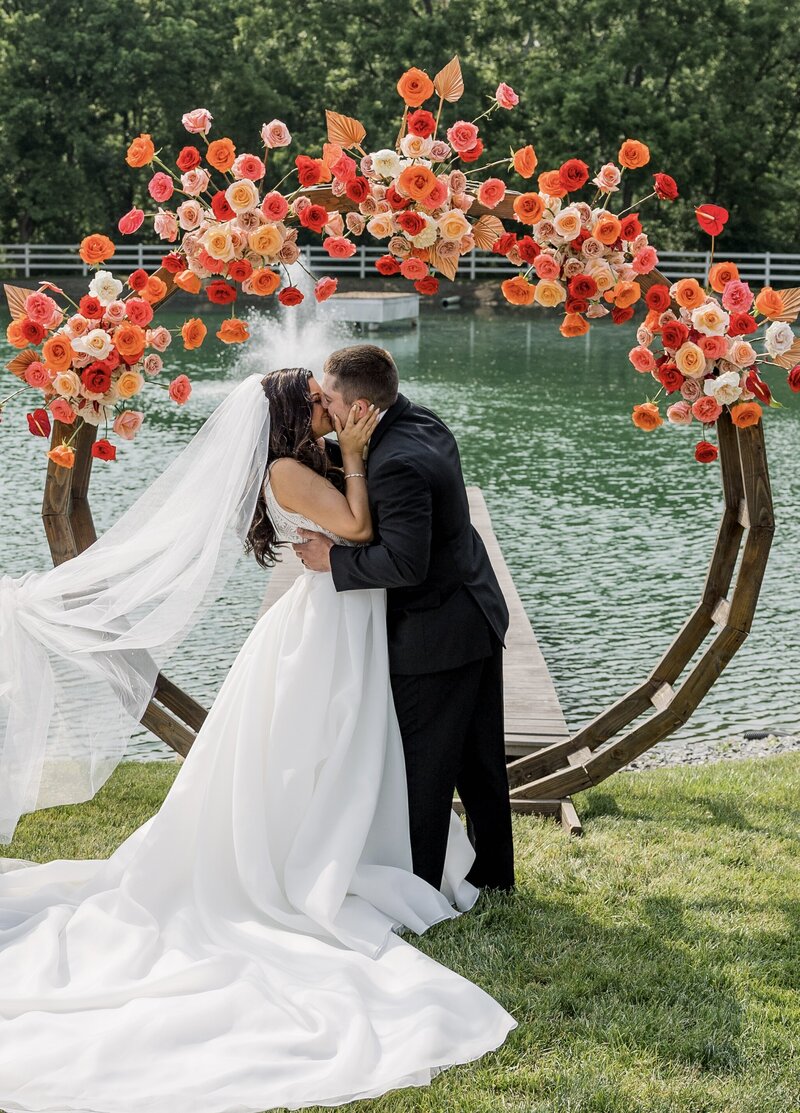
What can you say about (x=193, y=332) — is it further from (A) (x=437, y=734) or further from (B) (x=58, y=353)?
(A) (x=437, y=734)

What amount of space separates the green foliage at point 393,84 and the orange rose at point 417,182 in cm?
3135

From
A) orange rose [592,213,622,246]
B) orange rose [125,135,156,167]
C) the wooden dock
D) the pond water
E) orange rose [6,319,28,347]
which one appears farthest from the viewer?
the pond water

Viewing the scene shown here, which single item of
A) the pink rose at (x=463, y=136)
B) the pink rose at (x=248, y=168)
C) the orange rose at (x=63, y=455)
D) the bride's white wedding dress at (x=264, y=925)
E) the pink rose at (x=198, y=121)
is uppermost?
the pink rose at (x=198, y=121)

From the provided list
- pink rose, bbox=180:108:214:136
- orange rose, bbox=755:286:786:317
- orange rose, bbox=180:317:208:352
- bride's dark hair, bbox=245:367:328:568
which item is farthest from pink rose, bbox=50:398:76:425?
orange rose, bbox=755:286:786:317

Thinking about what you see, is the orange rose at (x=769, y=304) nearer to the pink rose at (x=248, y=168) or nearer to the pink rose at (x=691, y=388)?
the pink rose at (x=691, y=388)

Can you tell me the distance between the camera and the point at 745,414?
4613 millimetres

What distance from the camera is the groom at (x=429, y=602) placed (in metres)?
3.91

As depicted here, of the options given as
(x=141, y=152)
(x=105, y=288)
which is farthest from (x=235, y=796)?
(x=141, y=152)

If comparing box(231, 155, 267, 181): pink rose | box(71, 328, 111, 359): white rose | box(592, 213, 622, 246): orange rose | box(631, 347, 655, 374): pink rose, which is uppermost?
box(231, 155, 267, 181): pink rose

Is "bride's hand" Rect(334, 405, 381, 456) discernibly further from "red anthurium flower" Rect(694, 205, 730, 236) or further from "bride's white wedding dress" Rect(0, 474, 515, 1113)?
"red anthurium flower" Rect(694, 205, 730, 236)

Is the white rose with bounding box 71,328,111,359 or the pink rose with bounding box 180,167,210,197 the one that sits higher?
the pink rose with bounding box 180,167,210,197

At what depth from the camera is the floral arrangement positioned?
459cm

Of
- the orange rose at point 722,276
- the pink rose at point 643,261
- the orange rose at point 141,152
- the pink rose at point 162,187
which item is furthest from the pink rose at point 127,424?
the orange rose at point 722,276

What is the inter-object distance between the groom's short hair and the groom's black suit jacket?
0.25 ft
